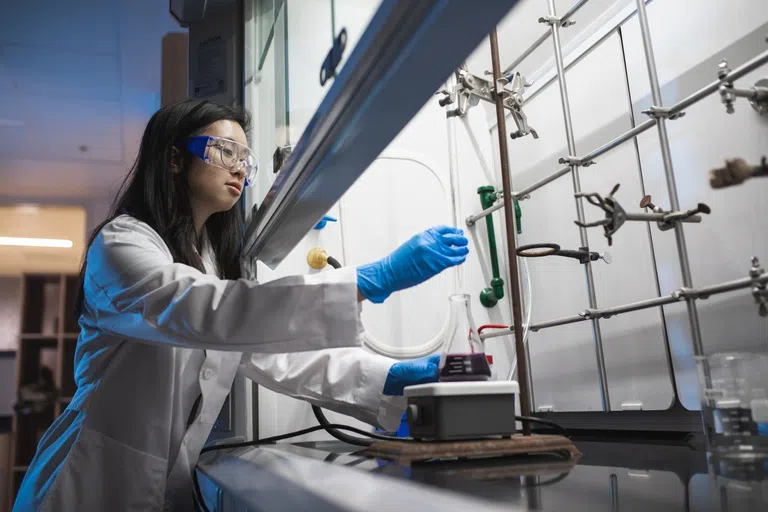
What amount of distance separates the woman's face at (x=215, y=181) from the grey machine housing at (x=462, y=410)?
67 centimetres

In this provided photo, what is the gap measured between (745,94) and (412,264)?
59 centimetres

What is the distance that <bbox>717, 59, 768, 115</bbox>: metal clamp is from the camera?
0.89 metres

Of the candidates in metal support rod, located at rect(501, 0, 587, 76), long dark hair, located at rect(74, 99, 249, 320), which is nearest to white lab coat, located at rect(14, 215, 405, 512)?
long dark hair, located at rect(74, 99, 249, 320)

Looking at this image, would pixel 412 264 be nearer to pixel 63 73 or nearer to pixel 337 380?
pixel 337 380

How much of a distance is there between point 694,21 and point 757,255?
1.91 ft

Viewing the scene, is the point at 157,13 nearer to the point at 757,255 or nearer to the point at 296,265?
the point at 296,265

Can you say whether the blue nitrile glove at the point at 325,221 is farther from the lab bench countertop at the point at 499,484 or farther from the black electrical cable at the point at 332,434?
the lab bench countertop at the point at 499,484

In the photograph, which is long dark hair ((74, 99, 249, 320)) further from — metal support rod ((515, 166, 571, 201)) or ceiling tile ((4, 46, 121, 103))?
ceiling tile ((4, 46, 121, 103))

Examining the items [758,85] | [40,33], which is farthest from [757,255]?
[40,33]

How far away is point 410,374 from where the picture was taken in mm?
1348

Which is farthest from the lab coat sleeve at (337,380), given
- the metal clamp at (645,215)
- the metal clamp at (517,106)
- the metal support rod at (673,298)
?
the metal clamp at (517,106)

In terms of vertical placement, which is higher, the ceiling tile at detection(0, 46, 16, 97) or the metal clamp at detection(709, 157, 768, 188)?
the ceiling tile at detection(0, 46, 16, 97)

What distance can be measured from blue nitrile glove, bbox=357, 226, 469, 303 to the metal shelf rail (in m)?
0.13

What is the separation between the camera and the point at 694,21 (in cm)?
136
